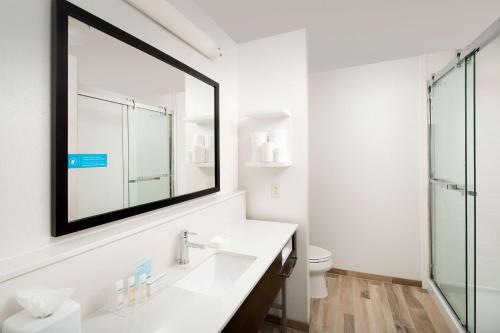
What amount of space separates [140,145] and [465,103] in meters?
2.26

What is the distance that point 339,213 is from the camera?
2.97 metres

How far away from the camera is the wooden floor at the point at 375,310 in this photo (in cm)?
203

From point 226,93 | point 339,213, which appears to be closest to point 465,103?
point 339,213

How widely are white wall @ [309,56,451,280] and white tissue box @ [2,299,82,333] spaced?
269cm

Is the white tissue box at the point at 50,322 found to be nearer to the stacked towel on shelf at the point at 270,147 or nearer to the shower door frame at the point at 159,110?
the shower door frame at the point at 159,110

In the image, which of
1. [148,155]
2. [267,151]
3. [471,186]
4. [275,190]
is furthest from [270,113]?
[471,186]

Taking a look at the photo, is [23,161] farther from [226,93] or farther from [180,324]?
[226,93]

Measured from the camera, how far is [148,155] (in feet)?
4.23

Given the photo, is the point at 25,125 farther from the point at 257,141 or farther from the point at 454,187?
the point at 454,187

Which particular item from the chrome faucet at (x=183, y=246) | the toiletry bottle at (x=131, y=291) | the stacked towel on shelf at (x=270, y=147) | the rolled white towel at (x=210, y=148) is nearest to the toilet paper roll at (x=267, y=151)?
the stacked towel on shelf at (x=270, y=147)

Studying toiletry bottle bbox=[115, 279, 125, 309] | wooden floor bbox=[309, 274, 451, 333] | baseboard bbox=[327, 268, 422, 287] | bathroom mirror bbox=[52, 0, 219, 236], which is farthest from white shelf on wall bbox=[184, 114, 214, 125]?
baseboard bbox=[327, 268, 422, 287]

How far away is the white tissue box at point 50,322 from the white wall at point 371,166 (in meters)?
2.69

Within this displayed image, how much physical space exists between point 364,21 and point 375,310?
2452 millimetres

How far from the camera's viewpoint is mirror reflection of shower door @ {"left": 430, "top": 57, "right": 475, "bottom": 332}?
1838 mm
